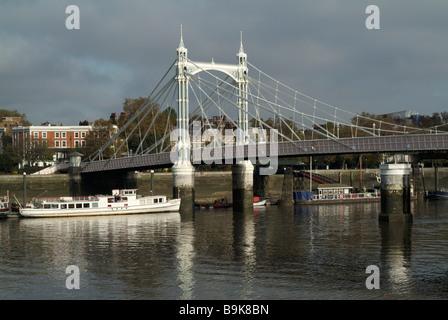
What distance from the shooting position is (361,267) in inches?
1342

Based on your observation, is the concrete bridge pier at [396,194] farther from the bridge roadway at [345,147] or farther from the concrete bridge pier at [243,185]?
the concrete bridge pier at [243,185]

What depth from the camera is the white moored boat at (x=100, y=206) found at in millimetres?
67750

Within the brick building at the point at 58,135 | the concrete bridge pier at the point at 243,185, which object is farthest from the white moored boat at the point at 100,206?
the brick building at the point at 58,135

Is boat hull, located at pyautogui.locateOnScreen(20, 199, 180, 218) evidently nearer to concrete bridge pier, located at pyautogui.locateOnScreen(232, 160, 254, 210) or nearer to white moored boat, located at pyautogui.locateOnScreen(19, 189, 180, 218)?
white moored boat, located at pyautogui.locateOnScreen(19, 189, 180, 218)

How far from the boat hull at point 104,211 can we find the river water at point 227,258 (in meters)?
4.70

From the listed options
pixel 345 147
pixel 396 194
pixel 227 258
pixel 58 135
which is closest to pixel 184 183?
pixel 345 147

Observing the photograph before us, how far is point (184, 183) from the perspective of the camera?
7400cm

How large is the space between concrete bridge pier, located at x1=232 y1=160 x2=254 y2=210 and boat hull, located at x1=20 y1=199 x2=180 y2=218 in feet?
28.3

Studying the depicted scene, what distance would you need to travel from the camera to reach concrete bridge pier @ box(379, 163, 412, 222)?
55.6 metres

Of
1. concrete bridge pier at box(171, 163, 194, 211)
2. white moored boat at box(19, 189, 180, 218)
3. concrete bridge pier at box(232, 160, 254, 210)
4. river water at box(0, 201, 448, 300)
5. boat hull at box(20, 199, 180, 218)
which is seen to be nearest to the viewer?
river water at box(0, 201, 448, 300)

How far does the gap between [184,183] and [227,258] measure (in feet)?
120

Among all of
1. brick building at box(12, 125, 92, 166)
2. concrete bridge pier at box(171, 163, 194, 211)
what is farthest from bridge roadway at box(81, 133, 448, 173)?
brick building at box(12, 125, 92, 166)
